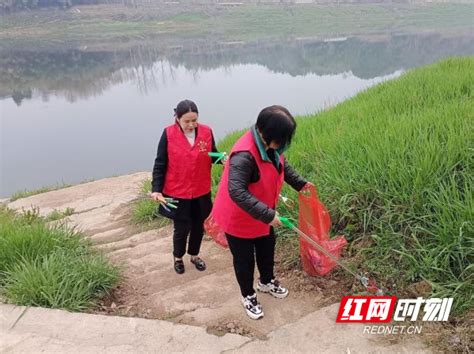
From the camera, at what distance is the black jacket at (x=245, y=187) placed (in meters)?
2.13

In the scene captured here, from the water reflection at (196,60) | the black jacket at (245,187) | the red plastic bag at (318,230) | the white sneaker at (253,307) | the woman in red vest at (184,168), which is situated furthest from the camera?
the water reflection at (196,60)

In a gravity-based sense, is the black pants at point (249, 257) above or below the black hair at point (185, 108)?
below

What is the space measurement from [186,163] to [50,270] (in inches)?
44.3

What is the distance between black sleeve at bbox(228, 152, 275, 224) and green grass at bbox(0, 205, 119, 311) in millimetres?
1328

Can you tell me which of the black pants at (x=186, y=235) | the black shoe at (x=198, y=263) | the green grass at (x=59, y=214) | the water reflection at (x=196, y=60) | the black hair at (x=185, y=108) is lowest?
the water reflection at (x=196, y=60)

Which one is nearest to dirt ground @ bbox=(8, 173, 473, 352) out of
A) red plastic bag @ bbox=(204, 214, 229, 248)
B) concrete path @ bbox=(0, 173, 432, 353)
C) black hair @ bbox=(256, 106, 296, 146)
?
concrete path @ bbox=(0, 173, 432, 353)

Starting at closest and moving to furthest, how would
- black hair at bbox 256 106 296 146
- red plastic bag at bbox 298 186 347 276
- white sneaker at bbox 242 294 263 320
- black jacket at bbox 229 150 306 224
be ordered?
black hair at bbox 256 106 296 146 < black jacket at bbox 229 150 306 224 < white sneaker at bbox 242 294 263 320 < red plastic bag at bbox 298 186 347 276

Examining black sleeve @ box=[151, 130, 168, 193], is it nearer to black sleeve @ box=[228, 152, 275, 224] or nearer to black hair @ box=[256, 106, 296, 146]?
black sleeve @ box=[228, 152, 275, 224]

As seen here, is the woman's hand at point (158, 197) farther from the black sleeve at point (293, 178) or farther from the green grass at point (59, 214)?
the green grass at point (59, 214)

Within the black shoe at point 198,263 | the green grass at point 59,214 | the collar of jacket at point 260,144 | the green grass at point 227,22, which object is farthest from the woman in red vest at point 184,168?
the green grass at point 227,22

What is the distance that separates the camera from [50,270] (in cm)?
283

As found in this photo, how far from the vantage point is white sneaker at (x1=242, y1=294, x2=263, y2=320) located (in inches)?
101

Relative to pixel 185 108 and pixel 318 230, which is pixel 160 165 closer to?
pixel 185 108

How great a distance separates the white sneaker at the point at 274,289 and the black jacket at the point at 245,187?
31.8 inches
